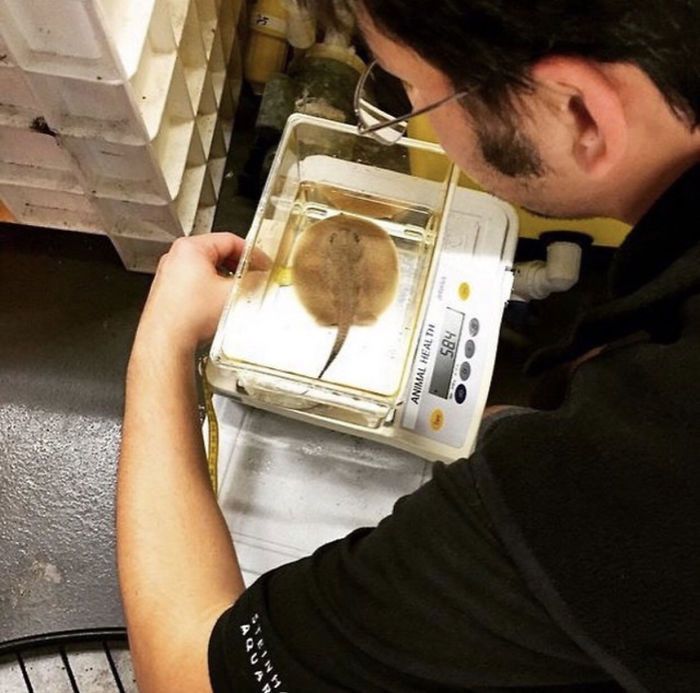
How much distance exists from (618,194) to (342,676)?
0.42 meters

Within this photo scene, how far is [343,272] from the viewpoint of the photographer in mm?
955

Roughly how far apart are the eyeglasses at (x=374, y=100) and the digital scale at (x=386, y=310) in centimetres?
8

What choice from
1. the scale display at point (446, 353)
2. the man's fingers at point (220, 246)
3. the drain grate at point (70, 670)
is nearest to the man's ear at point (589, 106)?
the scale display at point (446, 353)

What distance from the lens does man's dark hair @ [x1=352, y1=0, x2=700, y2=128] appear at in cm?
49

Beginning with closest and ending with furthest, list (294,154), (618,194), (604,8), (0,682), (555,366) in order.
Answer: (604,8)
(618,194)
(555,366)
(294,154)
(0,682)

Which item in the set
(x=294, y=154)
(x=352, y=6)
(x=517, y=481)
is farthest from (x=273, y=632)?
(x=294, y=154)

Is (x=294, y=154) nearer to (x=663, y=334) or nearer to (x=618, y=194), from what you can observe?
(x=618, y=194)

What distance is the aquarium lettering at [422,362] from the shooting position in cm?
89

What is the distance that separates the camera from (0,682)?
124 cm

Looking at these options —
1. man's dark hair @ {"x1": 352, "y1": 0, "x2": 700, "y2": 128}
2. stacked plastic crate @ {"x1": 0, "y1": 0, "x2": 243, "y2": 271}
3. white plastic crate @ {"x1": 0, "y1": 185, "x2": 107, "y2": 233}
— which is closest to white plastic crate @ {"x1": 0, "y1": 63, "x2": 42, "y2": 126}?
stacked plastic crate @ {"x1": 0, "y1": 0, "x2": 243, "y2": 271}

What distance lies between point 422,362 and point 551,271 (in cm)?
40

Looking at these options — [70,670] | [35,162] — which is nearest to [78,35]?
[35,162]

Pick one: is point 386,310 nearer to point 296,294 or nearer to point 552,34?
point 296,294

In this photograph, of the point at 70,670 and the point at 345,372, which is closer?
the point at 345,372
